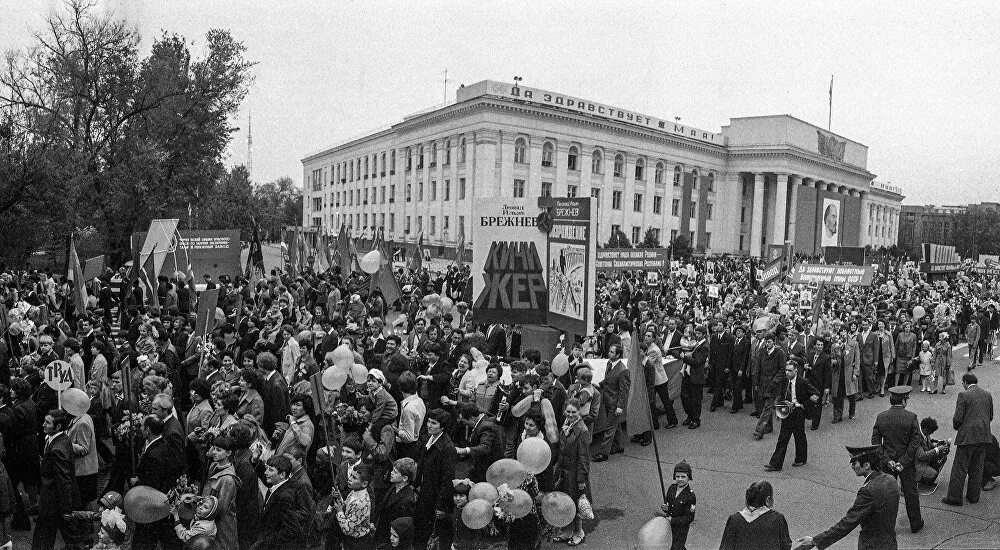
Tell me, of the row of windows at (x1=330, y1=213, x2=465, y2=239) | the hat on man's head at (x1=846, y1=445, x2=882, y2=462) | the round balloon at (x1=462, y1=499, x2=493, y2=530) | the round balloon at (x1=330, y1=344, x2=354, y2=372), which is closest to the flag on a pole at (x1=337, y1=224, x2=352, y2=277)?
the round balloon at (x1=330, y1=344, x2=354, y2=372)

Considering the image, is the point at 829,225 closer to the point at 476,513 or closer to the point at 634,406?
the point at 634,406

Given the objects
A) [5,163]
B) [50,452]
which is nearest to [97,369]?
[50,452]

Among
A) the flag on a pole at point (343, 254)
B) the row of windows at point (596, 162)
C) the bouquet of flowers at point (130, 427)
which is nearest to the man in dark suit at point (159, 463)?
the bouquet of flowers at point (130, 427)

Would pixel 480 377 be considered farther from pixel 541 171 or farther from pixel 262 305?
pixel 541 171

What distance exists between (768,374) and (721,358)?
138 cm

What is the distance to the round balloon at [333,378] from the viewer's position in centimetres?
855

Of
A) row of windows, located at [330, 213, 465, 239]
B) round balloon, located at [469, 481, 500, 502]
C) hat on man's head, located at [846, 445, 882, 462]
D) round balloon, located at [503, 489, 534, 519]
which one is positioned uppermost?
row of windows, located at [330, 213, 465, 239]

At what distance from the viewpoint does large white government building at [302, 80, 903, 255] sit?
54969 millimetres

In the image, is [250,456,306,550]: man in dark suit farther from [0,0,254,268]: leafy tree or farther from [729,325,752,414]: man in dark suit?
[0,0,254,268]: leafy tree

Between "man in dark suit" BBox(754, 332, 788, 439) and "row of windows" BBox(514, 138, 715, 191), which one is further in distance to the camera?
"row of windows" BBox(514, 138, 715, 191)

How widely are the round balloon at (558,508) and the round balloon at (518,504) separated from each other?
12.2 inches

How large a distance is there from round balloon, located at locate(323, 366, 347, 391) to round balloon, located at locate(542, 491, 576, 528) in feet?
11.3

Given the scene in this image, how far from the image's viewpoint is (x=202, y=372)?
9258mm

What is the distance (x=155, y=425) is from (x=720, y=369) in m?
9.74
